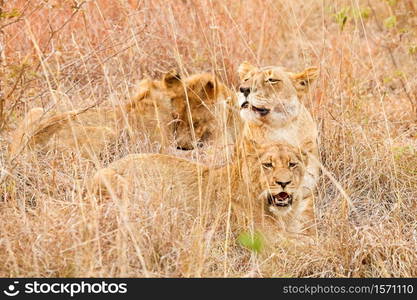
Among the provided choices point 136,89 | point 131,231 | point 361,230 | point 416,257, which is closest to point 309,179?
point 361,230

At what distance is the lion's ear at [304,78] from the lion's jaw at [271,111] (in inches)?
5.2

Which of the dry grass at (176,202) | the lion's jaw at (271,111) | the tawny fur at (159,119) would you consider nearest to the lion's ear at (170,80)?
the tawny fur at (159,119)

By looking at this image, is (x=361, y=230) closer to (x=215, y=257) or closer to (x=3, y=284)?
(x=215, y=257)

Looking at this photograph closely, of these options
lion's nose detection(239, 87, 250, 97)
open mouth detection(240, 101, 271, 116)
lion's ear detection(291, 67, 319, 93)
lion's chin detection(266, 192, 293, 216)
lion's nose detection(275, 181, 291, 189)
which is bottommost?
lion's chin detection(266, 192, 293, 216)

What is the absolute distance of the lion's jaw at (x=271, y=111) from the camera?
622cm

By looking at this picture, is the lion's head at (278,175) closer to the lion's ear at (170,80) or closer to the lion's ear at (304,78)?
the lion's ear at (304,78)

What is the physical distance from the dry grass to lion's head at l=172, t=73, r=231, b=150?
45cm

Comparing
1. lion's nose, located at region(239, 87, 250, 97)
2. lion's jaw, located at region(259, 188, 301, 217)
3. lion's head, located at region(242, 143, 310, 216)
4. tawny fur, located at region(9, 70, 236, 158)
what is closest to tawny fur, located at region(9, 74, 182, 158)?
tawny fur, located at region(9, 70, 236, 158)

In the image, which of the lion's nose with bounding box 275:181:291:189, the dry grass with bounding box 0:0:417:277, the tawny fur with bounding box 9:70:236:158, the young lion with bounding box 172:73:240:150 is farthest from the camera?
the young lion with bounding box 172:73:240:150

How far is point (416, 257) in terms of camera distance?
5.16 metres

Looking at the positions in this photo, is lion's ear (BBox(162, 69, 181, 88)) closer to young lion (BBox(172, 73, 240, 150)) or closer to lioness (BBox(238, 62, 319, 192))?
young lion (BBox(172, 73, 240, 150))

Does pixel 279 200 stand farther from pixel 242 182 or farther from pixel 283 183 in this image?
pixel 242 182

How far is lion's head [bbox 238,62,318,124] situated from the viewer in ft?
20.3

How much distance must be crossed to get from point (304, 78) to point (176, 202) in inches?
61.4
